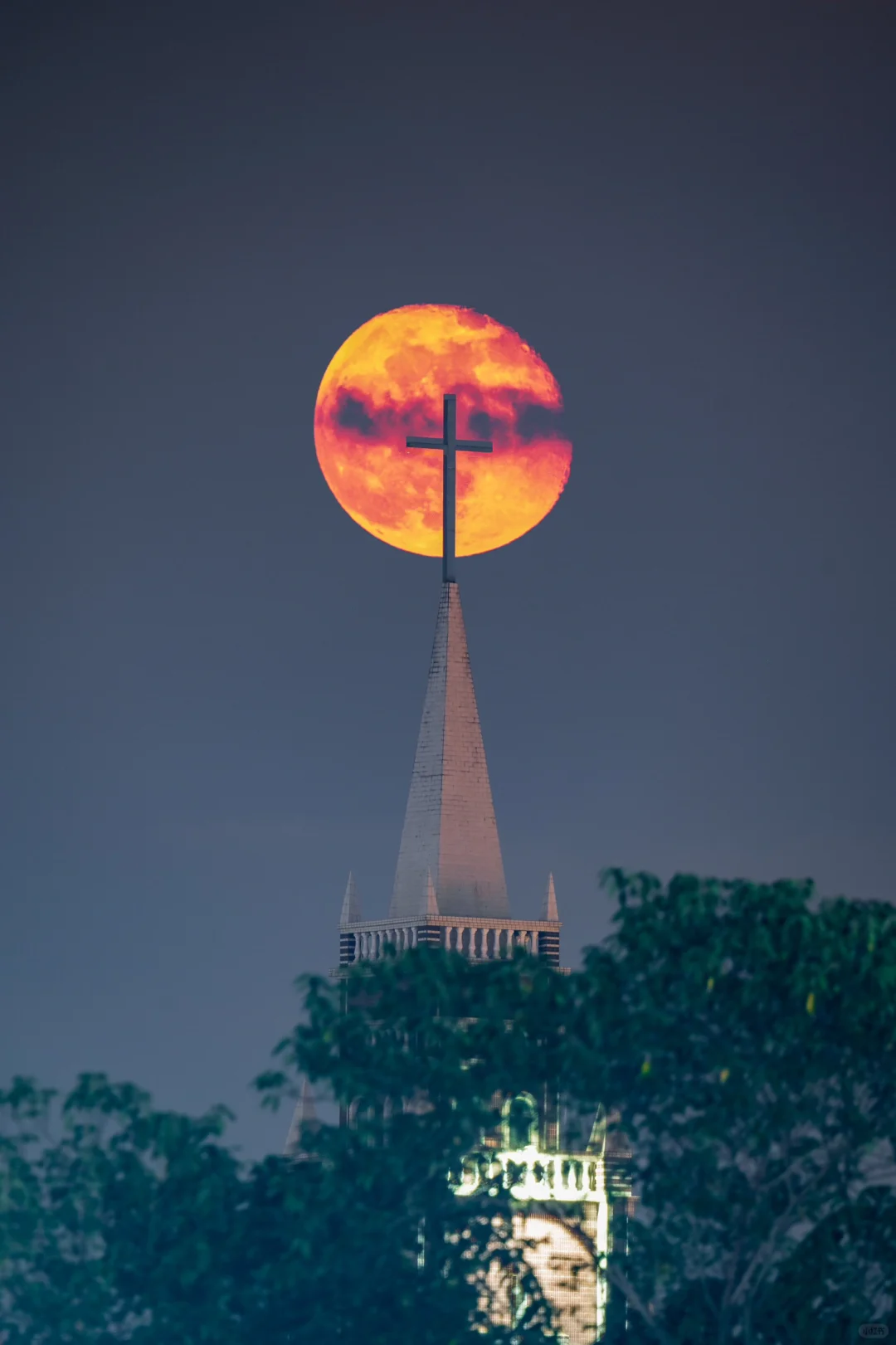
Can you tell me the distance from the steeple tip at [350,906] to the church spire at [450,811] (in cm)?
144

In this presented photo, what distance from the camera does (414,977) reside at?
85.6m

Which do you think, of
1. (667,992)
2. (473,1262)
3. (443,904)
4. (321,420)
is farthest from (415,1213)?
(321,420)

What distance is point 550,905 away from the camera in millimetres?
108938

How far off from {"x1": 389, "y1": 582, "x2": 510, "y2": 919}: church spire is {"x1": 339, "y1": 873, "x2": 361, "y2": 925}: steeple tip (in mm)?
1437

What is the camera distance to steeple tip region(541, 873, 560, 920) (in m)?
109

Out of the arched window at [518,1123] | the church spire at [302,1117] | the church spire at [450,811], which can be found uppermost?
the church spire at [450,811]


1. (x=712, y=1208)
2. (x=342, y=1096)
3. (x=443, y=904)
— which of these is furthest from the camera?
(x=443, y=904)

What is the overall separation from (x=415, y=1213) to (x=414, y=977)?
6.15m

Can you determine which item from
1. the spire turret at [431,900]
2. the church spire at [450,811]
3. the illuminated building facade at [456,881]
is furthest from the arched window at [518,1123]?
Result: the church spire at [450,811]

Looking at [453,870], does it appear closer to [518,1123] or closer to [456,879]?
[456,879]

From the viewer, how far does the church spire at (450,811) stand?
107812mm

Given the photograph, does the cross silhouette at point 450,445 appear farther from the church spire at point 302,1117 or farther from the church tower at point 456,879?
the church spire at point 302,1117

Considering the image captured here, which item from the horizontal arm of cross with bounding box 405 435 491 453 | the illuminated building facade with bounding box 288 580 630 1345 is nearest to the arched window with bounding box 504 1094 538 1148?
the illuminated building facade with bounding box 288 580 630 1345

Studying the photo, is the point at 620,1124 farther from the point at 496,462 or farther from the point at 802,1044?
the point at 496,462
